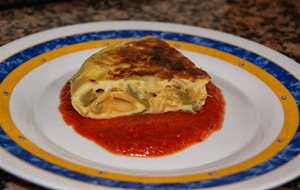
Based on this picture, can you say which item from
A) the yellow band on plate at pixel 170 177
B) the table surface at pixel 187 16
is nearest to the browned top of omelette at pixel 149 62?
the yellow band on plate at pixel 170 177

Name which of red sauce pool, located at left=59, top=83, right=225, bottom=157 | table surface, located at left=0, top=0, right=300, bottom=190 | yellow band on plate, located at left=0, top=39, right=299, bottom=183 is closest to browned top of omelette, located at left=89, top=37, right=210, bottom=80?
red sauce pool, located at left=59, top=83, right=225, bottom=157

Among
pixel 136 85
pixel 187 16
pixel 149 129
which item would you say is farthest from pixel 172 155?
pixel 187 16

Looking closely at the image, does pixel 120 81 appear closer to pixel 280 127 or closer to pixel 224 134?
pixel 224 134

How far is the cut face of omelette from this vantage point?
195 centimetres

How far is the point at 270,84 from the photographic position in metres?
2.13

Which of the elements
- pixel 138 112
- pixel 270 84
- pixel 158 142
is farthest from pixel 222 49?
pixel 158 142

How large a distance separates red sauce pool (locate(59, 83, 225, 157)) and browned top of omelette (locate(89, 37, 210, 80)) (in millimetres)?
133

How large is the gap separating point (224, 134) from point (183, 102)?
20 cm

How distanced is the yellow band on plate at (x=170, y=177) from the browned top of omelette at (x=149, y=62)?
10.0 inches

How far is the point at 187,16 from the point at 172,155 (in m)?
1.23

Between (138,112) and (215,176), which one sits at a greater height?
(215,176)

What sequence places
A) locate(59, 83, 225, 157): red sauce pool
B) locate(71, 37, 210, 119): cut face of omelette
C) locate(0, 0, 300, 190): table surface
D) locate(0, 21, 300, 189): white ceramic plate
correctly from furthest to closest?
locate(0, 0, 300, 190): table surface < locate(71, 37, 210, 119): cut face of omelette < locate(59, 83, 225, 157): red sauce pool < locate(0, 21, 300, 189): white ceramic plate

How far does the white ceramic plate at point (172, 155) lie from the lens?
60.4 inches

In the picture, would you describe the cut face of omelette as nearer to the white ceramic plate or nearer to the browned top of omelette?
the browned top of omelette
